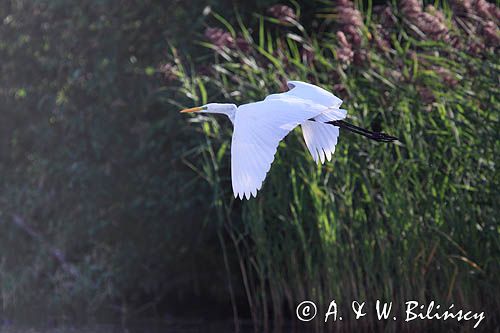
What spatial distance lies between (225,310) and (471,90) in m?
3.50

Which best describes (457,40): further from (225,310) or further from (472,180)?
(225,310)

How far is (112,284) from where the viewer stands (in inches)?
310

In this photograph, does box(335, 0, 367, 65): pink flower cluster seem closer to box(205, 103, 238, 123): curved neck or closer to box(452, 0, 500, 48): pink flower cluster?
box(452, 0, 500, 48): pink flower cluster

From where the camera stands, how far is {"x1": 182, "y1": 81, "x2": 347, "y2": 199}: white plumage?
12.3 ft

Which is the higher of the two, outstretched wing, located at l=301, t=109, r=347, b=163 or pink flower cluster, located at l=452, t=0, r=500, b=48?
pink flower cluster, located at l=452, t=0, r=500, b=48

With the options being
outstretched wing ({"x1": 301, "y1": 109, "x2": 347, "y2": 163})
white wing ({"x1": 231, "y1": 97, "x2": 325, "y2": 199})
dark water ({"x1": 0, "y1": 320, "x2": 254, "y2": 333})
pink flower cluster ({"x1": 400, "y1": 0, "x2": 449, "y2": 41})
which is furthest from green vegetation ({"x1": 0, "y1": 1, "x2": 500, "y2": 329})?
white wing ({"x1": 231, "y1": 97, "x2": 325, "y2": 199})

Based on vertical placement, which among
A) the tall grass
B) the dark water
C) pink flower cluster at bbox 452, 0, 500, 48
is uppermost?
pink flower cluster at bbox 452, 0, 500, 48

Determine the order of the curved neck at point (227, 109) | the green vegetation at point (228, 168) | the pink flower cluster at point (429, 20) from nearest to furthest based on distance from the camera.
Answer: the curved neck at point (227, 109), the pink flower cluster at point (429, 20), the green vegetation at point (228, 168)

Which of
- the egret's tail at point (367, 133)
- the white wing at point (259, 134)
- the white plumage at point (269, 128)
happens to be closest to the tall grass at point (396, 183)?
the egret's tail at point (367, 133)

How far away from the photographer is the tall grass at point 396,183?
5.23 m

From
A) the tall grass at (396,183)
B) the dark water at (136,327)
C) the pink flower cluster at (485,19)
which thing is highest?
the pink flower cluster at (485,19)

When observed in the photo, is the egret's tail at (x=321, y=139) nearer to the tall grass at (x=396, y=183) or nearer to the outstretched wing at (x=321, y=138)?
the outstretched wing at (x=321, y=138)

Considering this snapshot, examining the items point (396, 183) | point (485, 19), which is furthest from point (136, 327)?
point (485, 19)

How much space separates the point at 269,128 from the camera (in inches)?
156
